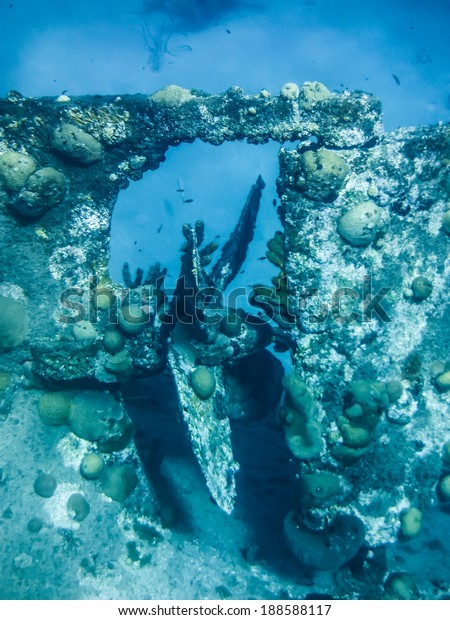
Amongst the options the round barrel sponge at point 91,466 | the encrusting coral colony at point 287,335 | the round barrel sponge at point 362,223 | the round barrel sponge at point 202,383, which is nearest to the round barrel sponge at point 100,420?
the encrusting coral colony at point 287,335

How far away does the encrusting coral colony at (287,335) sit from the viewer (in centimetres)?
535

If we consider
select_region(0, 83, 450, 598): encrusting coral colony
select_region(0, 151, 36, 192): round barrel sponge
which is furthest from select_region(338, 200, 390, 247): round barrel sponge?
select_region(0, 151, 36, 192): round barrel sponge

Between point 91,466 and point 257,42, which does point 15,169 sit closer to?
point 91,466

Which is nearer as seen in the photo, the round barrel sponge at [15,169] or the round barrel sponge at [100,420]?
the round barrel sponge at [15,169]

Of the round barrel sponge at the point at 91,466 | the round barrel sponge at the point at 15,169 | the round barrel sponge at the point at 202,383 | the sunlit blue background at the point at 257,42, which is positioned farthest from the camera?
the sunlit blue background at the point at 257,42

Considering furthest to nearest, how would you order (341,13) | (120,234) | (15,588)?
(120,234), (341,13), (15,588)

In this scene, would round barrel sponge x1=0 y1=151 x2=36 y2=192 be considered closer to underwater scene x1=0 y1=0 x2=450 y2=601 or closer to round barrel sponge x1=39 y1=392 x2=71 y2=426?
underwater scene x1=0 y1=0 x2=450 y2=601


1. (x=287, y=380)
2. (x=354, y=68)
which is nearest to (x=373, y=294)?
(x=287, y=380)

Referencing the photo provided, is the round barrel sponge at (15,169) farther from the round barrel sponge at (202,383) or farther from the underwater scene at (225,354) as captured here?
the round barrel sponge at (202,383)

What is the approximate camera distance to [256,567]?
6.13 meters

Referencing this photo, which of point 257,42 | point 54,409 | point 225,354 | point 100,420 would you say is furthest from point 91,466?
point 257,42

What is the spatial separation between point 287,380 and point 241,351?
116 centimetres

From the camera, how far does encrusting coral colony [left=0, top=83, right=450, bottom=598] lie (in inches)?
211

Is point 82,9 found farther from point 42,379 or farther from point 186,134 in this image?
point 42,379
